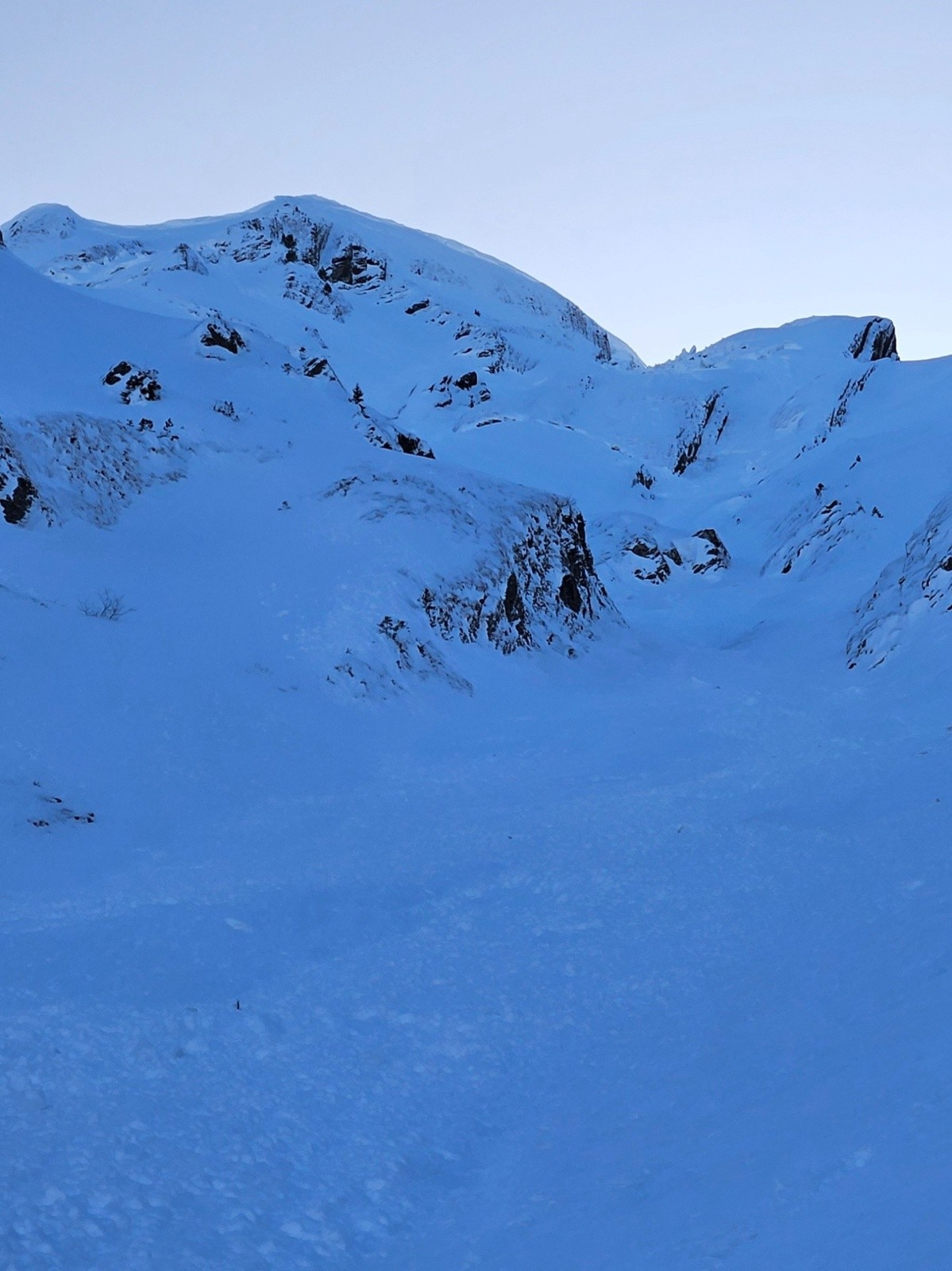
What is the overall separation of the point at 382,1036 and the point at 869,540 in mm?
24935

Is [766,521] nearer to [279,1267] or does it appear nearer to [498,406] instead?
[498,406]


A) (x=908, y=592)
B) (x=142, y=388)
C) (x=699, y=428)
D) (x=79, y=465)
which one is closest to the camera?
(x=79, y=465)

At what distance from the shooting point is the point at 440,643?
16266 millimetres

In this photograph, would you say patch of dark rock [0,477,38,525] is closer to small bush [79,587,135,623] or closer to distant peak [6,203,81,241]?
small bush [79,587,135,623]

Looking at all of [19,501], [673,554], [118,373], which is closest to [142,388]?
[118,373]

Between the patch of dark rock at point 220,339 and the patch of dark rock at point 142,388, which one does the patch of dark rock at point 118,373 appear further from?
the patch of dark rock at point 220,339

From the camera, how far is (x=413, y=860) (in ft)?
30.4

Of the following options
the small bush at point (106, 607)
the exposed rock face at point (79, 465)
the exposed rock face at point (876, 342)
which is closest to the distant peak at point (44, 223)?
the exposed rock face at point (876, 342)

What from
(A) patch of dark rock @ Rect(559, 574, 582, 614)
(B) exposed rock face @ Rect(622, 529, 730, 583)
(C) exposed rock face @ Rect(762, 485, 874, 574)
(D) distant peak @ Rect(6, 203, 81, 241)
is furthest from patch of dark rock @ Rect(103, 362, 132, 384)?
(D) distant peak @ Rect(6, 203, 81, 241)

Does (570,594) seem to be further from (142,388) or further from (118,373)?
(118,373)

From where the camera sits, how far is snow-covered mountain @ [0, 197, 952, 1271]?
4766 mm

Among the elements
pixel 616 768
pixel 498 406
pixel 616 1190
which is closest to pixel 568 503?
pixel 616 768

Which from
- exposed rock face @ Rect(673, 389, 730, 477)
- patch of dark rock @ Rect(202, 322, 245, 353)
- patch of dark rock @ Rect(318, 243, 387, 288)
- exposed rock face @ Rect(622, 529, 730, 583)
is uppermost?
patch of dark rock @ Rect(318, 243, 387, 288)

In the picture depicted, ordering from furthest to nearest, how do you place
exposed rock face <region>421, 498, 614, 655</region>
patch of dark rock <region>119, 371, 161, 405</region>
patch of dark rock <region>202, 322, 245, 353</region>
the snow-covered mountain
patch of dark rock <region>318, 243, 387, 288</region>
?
1. patch of dark rock <region>318, 243, 387, 288</region>
2. patch of dark rock <region>202, 322, 245, 353</region>
3. patch of dark rock <region>119, 371, 161, 405</region>
4. exposed rock face <region>421, 498, 614, 655</region>
5. the snow-covered mountain
